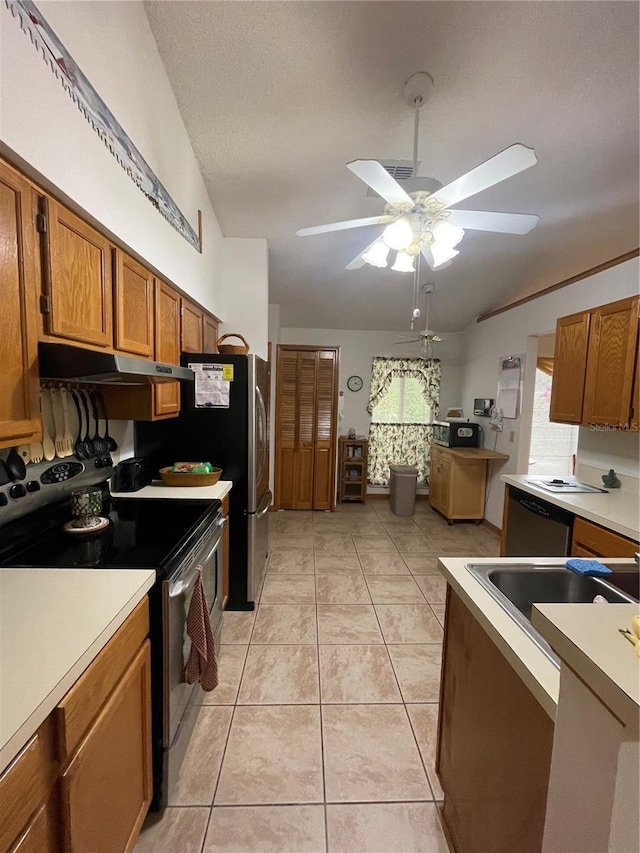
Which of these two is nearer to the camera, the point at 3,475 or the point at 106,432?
the point at 3,475

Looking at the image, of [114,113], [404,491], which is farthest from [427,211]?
[404,491]

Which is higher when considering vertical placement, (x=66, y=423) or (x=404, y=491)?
(x=66, y=423)

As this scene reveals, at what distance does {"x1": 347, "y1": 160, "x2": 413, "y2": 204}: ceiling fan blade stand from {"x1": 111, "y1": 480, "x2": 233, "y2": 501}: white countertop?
162 centimetres

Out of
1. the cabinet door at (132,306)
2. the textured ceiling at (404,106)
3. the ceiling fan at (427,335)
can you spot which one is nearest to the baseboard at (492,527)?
the ceiling fan at (427,335)

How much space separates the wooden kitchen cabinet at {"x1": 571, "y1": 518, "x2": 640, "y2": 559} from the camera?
1820mm

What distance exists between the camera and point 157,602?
1291 millimetres

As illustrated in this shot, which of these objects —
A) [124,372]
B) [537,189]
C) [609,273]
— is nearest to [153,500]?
[124,372]

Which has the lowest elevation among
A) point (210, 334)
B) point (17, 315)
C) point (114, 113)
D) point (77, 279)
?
point (17, 315)

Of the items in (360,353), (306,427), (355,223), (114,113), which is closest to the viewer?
(114,113)

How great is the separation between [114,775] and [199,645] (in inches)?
19.3

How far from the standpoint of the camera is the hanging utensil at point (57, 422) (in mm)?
1609

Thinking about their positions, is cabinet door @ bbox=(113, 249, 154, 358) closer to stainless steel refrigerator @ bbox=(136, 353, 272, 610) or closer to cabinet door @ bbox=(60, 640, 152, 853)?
stainless steel refrigerator @ bbox=(136, 353, 272, 610)

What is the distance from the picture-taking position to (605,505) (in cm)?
218

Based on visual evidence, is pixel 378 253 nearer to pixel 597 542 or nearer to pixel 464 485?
pixel 597 542
